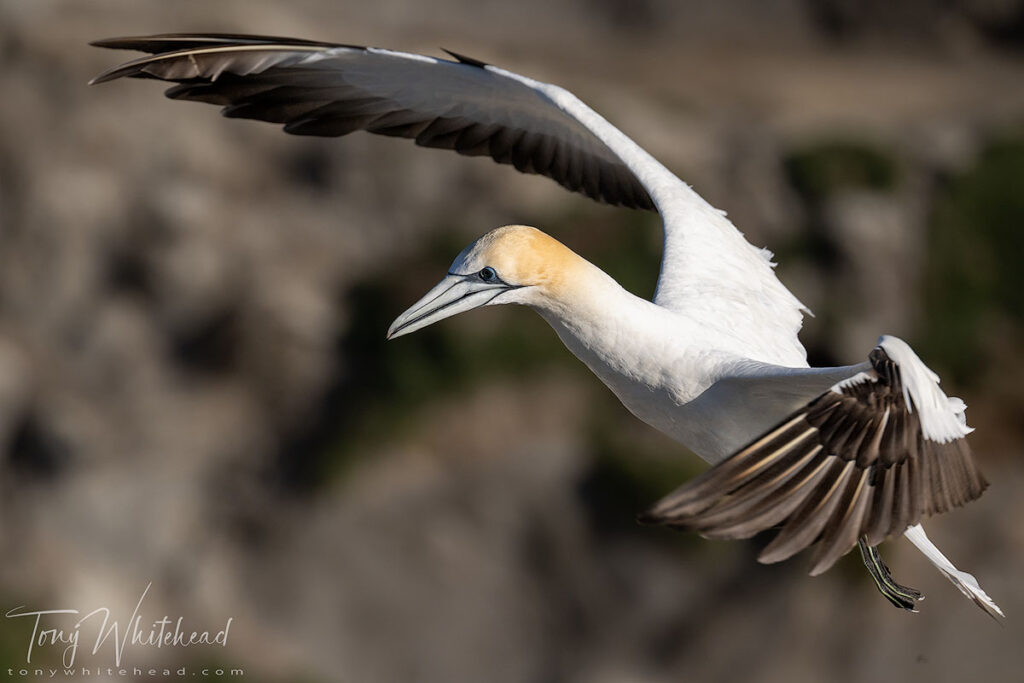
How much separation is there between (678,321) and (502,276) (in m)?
0.59

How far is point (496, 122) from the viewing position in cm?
532

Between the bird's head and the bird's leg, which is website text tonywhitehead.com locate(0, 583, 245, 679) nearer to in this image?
the bird's leg

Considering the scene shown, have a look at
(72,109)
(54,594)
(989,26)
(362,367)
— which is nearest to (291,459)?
(362,367)

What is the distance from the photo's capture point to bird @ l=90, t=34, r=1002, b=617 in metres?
3.07

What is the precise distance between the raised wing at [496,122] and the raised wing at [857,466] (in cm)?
103

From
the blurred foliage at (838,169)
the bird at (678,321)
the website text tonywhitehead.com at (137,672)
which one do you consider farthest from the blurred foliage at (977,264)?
the bird at (678,321)

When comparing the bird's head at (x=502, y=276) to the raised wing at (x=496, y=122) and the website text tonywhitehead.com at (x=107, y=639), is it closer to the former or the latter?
the raised wing at (x=496, y=122)

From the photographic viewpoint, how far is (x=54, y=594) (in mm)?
11570

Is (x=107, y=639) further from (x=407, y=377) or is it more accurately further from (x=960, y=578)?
(x=960, y=578)

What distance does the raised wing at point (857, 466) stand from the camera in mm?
2990

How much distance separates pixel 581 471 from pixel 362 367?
2.14m

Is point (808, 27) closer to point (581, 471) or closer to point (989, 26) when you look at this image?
point (989, 26)
